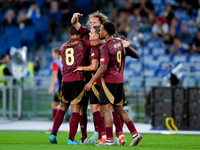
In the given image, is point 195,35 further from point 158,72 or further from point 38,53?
point 38,53

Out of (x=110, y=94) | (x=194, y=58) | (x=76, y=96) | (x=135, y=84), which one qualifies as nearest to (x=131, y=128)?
(x=110, y=94)

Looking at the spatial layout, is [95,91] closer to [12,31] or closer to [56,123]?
[56,123]

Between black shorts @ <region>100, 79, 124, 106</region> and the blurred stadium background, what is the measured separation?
484 centimetres

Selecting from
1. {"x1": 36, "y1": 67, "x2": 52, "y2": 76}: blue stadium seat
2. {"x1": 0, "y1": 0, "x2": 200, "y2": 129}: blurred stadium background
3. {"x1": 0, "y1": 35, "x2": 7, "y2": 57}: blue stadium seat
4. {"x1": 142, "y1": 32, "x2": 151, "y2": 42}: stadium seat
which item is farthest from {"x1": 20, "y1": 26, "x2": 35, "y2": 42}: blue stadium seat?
{"x1": 142, "y1": 32, "x2": 151, "y2": 42}: stadium seat

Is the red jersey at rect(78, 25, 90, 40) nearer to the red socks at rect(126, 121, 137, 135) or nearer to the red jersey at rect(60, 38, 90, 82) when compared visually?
the red jersey at rect(60, 38, 90, 82)

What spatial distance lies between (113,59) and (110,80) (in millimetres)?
330

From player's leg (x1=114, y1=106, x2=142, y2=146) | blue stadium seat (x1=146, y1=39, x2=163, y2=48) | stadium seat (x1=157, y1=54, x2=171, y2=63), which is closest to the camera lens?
player's leg (x1=114, y1=106, x2=142, y2=146)

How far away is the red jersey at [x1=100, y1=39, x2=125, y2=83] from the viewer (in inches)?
246

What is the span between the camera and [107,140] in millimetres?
6234

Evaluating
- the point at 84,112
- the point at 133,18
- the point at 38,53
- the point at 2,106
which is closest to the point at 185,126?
the point at 84,112

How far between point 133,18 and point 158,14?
4.46ft

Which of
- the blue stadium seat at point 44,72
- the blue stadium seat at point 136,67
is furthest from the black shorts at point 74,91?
the blue stadium seat at point 44,72

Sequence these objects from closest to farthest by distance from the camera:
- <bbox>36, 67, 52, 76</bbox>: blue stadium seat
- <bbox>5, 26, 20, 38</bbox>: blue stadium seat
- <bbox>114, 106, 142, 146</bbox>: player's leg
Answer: <bbox>114, 106, 142, 146</bbox>: player's leg, <bbox>36, 67, 52, 76</bbox>: blue stadium seat, <bbox>5, 26, 20, 38</bbox>: blue stadium seat

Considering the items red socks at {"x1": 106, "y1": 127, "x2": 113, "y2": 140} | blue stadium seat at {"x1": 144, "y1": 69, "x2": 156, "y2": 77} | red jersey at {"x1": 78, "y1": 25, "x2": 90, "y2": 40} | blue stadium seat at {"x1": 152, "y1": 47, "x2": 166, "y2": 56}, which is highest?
red jersey at {"x1": 78, "y1": 25, "x2": 90, "y2": 40}
